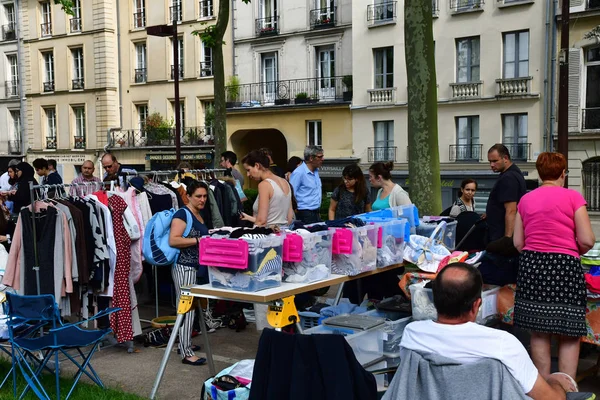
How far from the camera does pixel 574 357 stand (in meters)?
4.87

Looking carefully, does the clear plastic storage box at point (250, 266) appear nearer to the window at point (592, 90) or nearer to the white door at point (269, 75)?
the window at point (592, 90)

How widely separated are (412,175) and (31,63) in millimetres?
33053

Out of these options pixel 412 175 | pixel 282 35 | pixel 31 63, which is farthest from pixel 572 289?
pixel 31 63

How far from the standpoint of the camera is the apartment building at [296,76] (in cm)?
2919

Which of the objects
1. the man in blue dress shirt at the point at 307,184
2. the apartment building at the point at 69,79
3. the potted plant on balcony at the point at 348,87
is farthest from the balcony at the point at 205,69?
the man in blue dress shirt at the point at 307,184

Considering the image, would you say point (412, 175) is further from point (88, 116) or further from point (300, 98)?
point (88, 116)

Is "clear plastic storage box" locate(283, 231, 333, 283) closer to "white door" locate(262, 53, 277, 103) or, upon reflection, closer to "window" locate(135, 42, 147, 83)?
"white door" locate(262, 53, 277, 103)

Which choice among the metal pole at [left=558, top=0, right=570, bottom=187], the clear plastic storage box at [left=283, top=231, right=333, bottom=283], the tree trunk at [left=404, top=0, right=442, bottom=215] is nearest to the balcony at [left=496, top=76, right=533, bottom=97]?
the metal pole at [left=558, top=0, right=570, bottom=187]

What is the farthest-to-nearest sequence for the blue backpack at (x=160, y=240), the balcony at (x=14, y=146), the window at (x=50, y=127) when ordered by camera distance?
the balcony at (x=14, y=146)
the window at (x=50, y=127)
the blue backpack at (x=160, y=240)

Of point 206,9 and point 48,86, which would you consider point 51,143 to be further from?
point 206,9

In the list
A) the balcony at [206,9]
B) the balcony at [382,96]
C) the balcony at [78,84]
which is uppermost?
the balcony at [206,9]

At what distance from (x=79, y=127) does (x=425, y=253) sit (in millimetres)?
34878

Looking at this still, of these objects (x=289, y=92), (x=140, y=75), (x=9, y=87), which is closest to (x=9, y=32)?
(x=9, y=87)

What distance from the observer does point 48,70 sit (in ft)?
128
